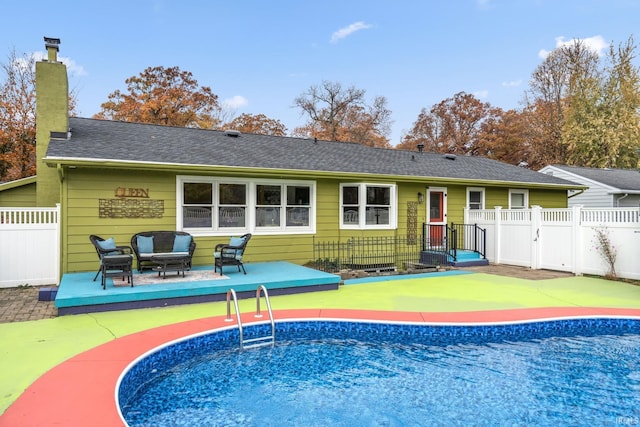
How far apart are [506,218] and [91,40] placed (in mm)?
21108

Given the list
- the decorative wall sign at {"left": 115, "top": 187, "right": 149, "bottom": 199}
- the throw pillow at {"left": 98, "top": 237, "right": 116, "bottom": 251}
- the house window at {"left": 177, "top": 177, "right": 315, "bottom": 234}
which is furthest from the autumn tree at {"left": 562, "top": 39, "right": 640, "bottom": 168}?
the throw pillow at {"left": 98, "top": 237, "right": 116, "bottom": 251}

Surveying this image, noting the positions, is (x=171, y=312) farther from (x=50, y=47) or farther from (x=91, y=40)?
(x=91, y=40)

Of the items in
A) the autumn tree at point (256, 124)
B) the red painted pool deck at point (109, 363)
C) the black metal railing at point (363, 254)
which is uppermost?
the autumn tree at point (256, 124)

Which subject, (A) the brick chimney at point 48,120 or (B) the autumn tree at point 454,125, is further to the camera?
(B) the autumn tree at point 454,125

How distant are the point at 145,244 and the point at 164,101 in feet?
61.5

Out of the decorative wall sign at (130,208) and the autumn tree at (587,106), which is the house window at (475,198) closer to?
the decorative wall sign at (130,208)

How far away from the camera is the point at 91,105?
25.3 metres

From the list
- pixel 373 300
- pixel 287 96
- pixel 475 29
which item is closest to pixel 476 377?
pixel 373 300

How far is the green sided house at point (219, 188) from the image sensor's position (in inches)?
351

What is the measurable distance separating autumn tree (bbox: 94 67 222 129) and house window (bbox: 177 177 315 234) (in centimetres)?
1688

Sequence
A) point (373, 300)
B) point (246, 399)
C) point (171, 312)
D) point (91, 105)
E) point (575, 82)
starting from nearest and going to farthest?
point (246, 399)
point (171, 312)
point (373, 300)
point (91, 105)
point (575, 82)

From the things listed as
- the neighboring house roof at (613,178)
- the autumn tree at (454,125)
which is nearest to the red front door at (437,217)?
the neighboring house roof at (613,178)

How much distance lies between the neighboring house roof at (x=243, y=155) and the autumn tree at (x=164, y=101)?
13.7 meters

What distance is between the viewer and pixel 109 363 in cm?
432
